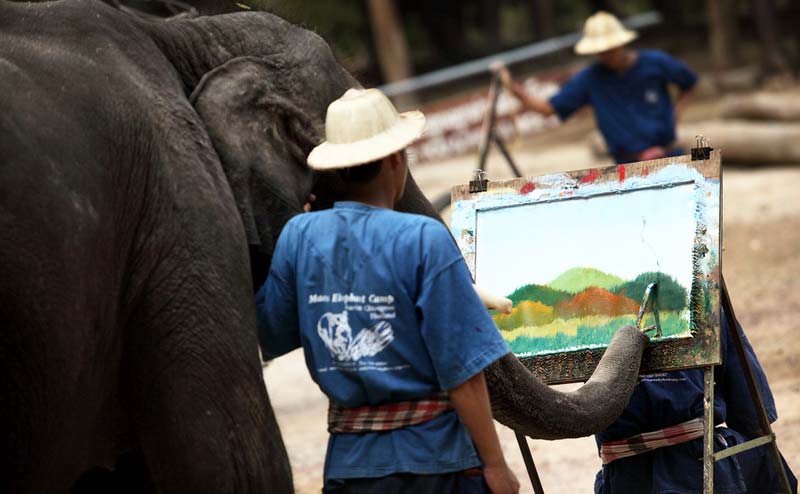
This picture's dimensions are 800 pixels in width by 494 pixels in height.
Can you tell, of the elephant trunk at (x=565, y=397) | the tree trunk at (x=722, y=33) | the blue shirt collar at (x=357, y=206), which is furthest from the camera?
the tree trunk at (x=722, y=33)

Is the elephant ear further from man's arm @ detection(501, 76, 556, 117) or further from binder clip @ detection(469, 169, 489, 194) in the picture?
man's arm @ detection(501, 76, 556, 117)

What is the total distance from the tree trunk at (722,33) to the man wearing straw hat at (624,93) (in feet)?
33.8

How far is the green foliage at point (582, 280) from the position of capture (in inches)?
166

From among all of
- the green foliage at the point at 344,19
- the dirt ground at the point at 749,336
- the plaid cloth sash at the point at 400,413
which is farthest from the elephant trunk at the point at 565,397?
the green foliage at the point at 344,19

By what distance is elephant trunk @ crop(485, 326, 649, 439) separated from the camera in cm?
354

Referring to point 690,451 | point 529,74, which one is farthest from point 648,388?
point 529,74

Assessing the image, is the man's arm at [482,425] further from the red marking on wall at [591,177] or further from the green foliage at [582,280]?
the red marking on wall at [591,177]

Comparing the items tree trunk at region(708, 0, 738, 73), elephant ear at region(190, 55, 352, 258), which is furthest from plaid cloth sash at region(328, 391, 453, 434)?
tree trunk at region(708, 0, 738, 73)

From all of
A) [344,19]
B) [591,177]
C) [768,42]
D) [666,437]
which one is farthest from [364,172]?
[344,19]

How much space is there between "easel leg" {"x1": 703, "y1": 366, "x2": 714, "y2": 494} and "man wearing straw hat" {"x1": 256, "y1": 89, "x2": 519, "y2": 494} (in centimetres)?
103

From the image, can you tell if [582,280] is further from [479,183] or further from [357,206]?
[357,206]

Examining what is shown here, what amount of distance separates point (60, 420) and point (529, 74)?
623 inches

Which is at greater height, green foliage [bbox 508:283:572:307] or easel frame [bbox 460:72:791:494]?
green foliage [bbox 508:283:572:307]

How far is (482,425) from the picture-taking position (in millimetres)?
3023
